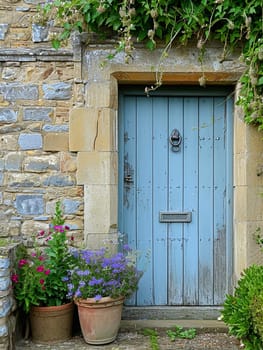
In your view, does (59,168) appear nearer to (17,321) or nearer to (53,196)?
(53,196)

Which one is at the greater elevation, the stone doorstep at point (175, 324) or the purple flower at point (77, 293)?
the purple flower at point (77, 293)

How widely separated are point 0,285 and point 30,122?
4.66 ft

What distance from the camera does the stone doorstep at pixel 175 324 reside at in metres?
3.84

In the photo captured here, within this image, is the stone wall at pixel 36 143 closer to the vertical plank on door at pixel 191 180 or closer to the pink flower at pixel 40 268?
the pink flower at pixel 40 268

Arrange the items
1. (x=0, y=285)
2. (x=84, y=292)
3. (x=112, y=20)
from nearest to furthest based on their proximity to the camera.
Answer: (x=0, y=285)
(x=84, y=292)
(x=112, y=20)

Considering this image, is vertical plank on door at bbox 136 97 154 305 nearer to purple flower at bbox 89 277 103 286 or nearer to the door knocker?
the door knocker

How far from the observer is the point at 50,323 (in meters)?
3.58

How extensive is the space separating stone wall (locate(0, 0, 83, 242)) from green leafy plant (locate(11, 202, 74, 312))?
0.16m

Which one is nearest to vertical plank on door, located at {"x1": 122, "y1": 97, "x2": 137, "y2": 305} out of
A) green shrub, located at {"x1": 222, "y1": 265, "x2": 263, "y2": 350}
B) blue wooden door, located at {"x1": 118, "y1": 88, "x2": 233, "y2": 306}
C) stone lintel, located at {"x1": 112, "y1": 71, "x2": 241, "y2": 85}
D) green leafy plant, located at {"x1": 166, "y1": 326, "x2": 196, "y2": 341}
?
blue wooden door, located at {"x1": 118, "y1": 88, "x2": 233, "y2": 306}

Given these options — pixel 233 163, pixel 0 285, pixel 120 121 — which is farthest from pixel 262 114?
pixel 0 285

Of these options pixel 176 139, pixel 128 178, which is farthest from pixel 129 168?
pixel 176 139

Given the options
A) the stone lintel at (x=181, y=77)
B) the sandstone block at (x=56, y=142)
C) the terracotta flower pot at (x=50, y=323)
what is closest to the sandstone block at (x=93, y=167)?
the sandstone block at (x=56, y=142)

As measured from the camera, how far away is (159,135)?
4207 mm

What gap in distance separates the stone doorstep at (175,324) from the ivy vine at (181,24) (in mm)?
1725
